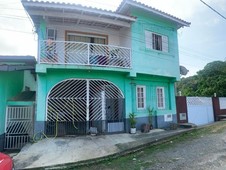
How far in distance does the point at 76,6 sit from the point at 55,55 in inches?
101

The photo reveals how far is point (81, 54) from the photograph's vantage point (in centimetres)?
1103

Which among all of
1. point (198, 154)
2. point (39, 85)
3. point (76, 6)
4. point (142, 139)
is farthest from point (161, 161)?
point (76, 6)

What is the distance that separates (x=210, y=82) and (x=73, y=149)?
923 inches

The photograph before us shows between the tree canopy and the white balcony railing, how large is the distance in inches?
696

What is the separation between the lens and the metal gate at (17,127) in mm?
9812

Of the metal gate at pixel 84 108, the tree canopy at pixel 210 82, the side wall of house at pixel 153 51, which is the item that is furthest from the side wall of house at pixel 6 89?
the tree canopy at pixel 210 82

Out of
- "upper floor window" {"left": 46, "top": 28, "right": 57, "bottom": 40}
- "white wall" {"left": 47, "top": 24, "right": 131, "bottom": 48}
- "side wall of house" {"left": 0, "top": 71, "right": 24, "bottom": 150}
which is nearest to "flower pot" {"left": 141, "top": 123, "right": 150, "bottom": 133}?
"white wall" {"left": 47, "top": 24, "right": 131, "bottom": 48}

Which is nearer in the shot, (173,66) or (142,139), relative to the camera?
(142,139)

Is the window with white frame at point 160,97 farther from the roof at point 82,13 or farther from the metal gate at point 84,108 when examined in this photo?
the roof at point 82,13

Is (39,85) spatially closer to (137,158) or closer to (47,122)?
(47,122)

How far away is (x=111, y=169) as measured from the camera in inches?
271

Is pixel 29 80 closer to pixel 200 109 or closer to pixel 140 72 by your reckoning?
pixel 140 72

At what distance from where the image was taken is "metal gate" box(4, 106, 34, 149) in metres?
9.81

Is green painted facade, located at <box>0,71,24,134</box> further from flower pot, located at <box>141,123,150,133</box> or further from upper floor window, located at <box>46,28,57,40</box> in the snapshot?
flower pot, located at <box>141,123,150,133</box>
